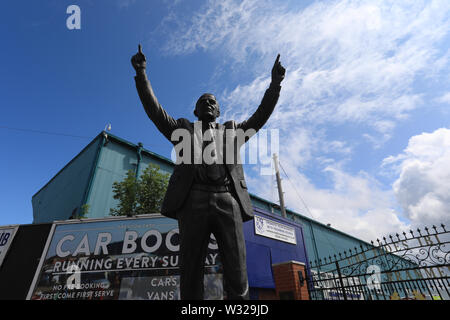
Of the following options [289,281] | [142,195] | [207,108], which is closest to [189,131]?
[207,108]

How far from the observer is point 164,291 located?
637 cm

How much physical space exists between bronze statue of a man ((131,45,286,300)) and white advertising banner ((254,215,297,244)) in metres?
7.91

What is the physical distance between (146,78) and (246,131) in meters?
1.08

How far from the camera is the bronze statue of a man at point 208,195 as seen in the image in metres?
1.87

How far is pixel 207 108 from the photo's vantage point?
2.47 m

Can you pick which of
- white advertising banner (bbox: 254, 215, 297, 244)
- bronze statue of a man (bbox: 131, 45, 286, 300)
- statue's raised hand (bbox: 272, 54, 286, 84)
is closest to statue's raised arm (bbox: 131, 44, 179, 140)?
bronze statue of a man (bbox: 131, 45, 286, 300)

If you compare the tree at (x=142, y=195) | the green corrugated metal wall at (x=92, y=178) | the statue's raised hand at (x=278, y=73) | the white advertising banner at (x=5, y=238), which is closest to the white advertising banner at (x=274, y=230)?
the tree at (x=142, y=195)

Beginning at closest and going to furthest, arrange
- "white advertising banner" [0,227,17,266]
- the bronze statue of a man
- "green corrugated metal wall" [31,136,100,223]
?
1. the bronze statue of a man
2. "white advertising banner" [0,227,17,266]
3. "green corrugated metal wall" [31,136,100,223]

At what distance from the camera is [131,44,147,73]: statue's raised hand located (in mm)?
2287

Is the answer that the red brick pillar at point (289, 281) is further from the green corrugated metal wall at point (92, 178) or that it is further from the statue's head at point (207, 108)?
the green corrugated metal wall at point (92, 178)

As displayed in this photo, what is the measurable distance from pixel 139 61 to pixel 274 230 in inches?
368

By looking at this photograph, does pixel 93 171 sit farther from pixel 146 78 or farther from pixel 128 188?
pixel 146 78

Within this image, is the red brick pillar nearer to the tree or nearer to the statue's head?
the tree
